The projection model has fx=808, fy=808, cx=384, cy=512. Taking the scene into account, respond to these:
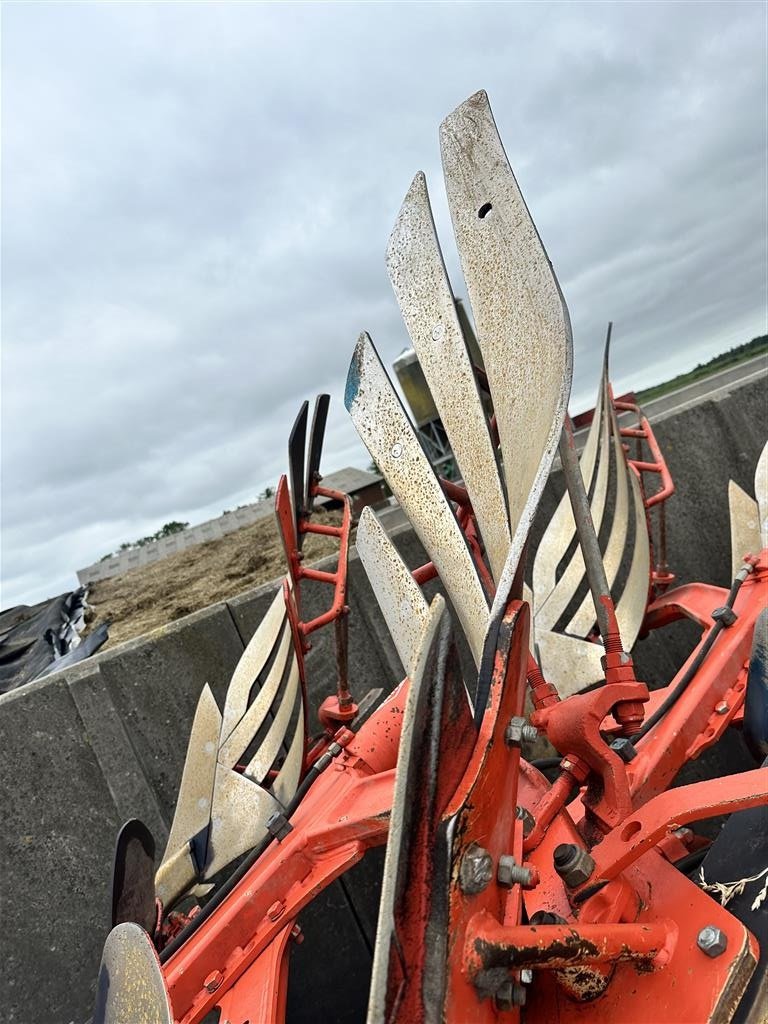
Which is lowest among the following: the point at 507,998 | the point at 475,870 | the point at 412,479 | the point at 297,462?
the point at 507,998

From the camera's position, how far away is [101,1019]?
167 cm

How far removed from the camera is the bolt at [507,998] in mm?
1281

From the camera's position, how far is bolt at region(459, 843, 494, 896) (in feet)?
3.95

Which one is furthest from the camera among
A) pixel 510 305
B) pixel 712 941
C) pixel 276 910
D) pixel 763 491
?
pixel 763 491

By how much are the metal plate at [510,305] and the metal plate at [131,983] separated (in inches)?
39.9

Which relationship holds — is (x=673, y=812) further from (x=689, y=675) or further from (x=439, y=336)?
(x=439, y=336)

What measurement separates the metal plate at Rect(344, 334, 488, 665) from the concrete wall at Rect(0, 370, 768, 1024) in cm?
167

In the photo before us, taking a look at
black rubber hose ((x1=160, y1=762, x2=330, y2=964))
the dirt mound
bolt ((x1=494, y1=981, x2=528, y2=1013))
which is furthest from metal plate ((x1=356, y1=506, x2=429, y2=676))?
the dirt mound

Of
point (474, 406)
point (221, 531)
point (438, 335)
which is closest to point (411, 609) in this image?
point (474, 406)

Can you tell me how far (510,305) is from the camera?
6.59 feet

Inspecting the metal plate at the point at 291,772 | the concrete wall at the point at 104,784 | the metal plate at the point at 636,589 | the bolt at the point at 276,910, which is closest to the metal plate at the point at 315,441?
the concrete wall at the point at 104,784

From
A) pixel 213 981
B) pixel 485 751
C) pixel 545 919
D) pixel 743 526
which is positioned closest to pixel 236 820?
pixel 213 981

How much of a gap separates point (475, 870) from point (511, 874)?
0.10 meters

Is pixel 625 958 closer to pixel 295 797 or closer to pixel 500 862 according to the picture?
pixel 500 862
